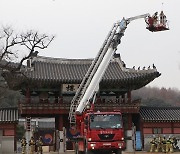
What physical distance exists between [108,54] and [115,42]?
132 cm

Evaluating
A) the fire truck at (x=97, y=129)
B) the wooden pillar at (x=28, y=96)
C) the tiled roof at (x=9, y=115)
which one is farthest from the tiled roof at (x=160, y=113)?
the tiled roof at (x=9, y=115)

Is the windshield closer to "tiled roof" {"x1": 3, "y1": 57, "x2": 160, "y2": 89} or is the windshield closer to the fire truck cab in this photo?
the fire truck cab

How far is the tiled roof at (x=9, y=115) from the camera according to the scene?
130ft

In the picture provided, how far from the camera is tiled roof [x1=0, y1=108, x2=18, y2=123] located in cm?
3966

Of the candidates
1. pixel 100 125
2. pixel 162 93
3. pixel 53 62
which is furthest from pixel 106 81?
pixel 162 93

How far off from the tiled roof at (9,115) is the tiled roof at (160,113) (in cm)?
1418

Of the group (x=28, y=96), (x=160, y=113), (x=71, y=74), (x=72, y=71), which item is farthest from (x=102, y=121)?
(x=72, y=71)

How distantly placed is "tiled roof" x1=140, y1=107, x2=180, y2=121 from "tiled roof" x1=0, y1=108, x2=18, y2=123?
14.2 metres

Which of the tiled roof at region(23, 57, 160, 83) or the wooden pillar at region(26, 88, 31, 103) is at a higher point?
the tiled roof at region(23, 57, 160, 83)

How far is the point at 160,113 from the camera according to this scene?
1686 inches

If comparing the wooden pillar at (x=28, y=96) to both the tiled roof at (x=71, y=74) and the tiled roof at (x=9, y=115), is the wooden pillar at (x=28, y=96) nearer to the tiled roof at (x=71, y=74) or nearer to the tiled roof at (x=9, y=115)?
the tiled roof at (x=71, y=74)

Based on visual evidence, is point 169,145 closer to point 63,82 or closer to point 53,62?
point 63,82

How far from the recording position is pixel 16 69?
31984 millimetres

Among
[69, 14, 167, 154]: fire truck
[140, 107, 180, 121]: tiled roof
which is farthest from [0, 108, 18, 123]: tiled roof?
[140, 107, 180, 121]: tiled roof
